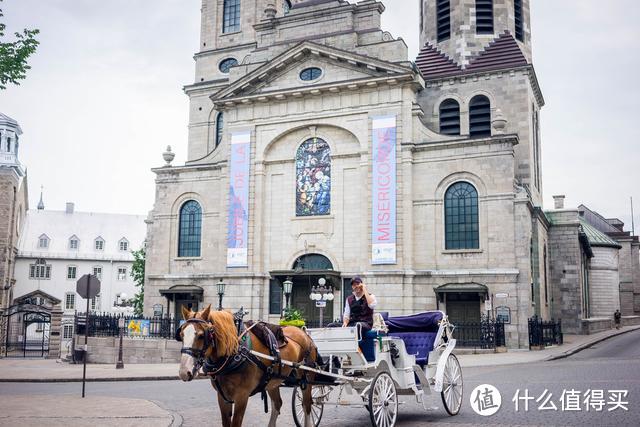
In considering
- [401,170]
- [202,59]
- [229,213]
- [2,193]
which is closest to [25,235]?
[2,193]

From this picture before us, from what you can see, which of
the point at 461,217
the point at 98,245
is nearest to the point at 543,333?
the point at 461,217

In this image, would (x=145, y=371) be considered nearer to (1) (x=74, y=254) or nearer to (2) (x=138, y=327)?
(2) (x=138, y=327)

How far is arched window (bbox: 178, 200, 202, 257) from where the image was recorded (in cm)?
4006

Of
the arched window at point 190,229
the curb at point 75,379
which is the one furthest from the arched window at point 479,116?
the curb at point 75,379

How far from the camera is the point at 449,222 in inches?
1332

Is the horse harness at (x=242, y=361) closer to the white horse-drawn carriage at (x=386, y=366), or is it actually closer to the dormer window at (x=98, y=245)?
the white horse-drawn carriage at (x=386, y=366)

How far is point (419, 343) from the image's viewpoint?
476 inches

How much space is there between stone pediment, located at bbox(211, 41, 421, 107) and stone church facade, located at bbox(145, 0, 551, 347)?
8 centimetres


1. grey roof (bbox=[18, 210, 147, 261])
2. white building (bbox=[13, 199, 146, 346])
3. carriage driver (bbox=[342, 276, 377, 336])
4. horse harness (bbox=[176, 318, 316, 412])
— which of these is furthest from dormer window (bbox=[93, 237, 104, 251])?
horse harness (bbox=[176, 318, 316, 412])

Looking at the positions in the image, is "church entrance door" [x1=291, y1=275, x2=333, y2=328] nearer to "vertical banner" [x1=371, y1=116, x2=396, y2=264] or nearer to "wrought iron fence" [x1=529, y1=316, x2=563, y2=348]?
"vertical banner" [x1=371, y1=116, x2=396, y2=264]

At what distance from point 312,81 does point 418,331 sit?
2667 centimetres

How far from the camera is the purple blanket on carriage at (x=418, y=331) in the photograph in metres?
12.0

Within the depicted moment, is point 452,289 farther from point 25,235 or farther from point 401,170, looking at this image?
point 25,235

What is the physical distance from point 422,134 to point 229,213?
38.3ft
